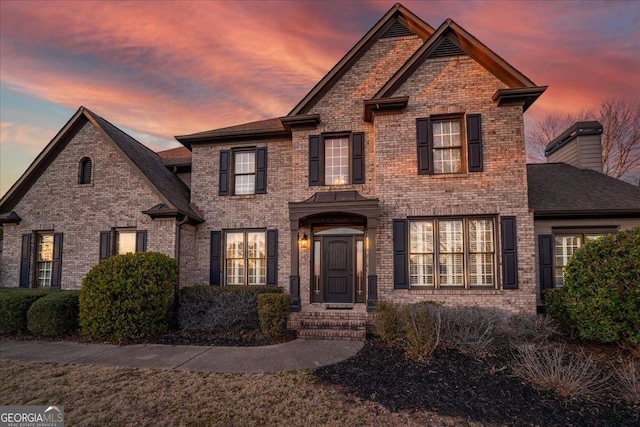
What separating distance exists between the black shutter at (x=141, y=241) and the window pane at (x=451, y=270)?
29.9 ft

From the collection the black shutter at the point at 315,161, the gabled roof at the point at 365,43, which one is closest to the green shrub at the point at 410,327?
the black shutter at the point at 315,161

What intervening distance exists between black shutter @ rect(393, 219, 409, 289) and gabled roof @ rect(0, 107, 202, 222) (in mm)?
6482

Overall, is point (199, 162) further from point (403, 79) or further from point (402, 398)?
point (402, 398)

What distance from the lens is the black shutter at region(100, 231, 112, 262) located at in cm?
1099

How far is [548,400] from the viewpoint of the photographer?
4.61 meters

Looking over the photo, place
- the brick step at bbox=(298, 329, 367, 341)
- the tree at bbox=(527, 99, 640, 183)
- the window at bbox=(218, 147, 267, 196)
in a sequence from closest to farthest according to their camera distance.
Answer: the brick step at bbox=(298, 329, 367, 341) → the window at bbox=(218, 147, 267, 196) → the tree at bbox=(527, 99, 640, 183)

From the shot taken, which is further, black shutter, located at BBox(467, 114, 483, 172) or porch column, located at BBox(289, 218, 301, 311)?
porch column, located at BBox(289, 218, 301, 311)

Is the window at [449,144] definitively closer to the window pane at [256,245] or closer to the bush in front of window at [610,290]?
the bush in front of window at [610,290]

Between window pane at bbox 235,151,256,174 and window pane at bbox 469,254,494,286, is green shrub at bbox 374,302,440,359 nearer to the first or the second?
window pane at bbox 469,254,494,286

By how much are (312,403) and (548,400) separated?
3.28 metres

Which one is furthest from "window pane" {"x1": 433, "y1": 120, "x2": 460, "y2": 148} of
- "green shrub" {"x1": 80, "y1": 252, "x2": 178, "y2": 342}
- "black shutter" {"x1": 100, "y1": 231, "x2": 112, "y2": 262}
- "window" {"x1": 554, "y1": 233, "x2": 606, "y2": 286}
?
"black shutter" {"x1": 100, "y1": 231, "x2": 112, "y2": 262}

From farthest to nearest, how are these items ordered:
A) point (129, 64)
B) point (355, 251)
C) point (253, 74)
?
point (253, 74), point (129, 64), point (355, 251)

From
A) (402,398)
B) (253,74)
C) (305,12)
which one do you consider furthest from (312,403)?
(253,74)

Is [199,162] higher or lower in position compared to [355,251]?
higher
